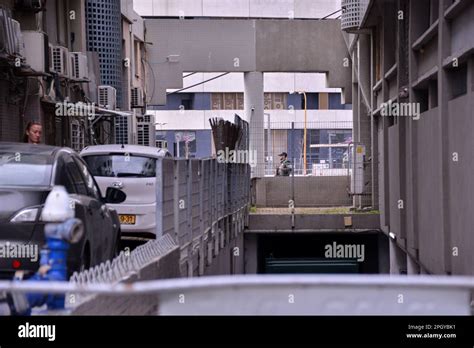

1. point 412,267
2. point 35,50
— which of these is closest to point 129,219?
point 35,50

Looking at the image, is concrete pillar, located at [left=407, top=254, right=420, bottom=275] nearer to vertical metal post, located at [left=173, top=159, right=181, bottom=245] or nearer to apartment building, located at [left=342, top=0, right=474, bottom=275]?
apartment building, located at [left=342, top=0, right=474, bottom=275]

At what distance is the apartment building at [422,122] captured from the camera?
1124cm

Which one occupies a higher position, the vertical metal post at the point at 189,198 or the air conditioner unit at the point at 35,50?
the air conditioner unit at the point at 35,50

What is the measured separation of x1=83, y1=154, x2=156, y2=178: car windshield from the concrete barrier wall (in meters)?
12.6

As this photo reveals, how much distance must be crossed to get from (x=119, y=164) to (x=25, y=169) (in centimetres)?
692

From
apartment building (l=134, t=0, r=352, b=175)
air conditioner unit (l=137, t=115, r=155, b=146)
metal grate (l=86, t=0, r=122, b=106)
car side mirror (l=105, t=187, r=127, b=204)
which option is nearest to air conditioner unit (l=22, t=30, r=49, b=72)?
metal grate (l=86, t=0, r=122, b=106)

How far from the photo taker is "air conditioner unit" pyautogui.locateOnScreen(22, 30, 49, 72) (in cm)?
1628

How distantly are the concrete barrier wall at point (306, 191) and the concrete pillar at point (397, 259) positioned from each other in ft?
22.3

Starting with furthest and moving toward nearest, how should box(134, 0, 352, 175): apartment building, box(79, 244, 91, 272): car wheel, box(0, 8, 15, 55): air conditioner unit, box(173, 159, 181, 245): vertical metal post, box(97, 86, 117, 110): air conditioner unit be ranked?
1. box(134, 0, 352, 175): apartment building
2. box(97, 86, 117, 110): air conditioner unit
3. box(0, 8, 15, 55): air conditioner unit
4. box(173, 159, 181, 245): vertical metal post
5. box(79, 244, 91, 272): car wheel

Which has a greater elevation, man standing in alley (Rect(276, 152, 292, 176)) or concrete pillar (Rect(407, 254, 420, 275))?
man standing in alley (Rect(276, 152, 292, 176))

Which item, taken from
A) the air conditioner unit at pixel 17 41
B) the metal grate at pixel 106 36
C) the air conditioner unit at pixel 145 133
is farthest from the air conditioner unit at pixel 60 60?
the air conditioner unit at pixel 145 133

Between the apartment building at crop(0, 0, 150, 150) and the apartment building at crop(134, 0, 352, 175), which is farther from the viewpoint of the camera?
the apartment building at crop(134, 0, 352, 175)

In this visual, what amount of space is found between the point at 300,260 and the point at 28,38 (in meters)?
9.78

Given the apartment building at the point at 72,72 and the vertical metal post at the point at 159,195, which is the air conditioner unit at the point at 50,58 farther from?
the vertical metal post at the point at 159,195
